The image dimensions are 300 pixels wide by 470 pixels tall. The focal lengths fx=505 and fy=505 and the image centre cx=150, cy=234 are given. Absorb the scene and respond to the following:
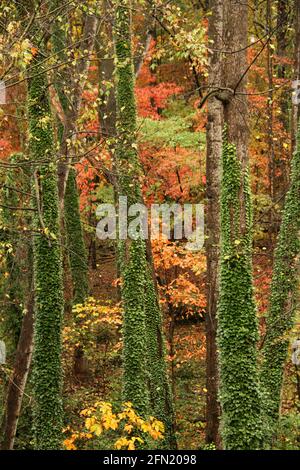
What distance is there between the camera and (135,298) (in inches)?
415

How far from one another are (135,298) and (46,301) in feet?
5.97

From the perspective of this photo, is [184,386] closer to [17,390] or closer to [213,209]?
[17,390]

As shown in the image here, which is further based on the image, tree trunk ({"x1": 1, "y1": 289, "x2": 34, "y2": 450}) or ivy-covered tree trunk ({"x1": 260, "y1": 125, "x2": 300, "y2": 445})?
tree trunk ({"x1": 1, "y1": 289, "x2": 34, "y2": 450})

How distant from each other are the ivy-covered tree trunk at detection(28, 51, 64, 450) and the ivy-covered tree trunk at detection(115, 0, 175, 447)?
1399 mm

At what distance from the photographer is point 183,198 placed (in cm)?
1709

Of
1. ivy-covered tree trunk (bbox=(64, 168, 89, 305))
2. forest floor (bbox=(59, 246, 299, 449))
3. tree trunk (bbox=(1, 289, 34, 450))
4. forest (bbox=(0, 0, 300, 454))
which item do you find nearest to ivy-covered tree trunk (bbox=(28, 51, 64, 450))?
forest (bbox=(0, 0, 300, 454))

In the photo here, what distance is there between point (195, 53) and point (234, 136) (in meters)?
1.43

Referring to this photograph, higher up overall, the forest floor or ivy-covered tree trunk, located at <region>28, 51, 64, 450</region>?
ivy-covered tree trunk, located at <region>28, 51, 64, 450</region>

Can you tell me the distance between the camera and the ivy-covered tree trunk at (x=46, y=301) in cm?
989

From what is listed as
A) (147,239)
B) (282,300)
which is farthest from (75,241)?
(282,300)

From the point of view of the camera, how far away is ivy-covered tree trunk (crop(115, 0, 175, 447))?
10367 mm

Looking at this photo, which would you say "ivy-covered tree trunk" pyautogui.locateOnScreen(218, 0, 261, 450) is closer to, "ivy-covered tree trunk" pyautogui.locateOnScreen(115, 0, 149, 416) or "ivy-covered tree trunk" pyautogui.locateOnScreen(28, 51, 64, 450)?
"ivy-covered tree trunk" pyautogui.locateOnScreen(115, 0, 149, 416)

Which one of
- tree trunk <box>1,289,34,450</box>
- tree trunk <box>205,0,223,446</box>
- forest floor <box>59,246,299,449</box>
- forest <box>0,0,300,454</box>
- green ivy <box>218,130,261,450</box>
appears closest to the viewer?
green ivy <box>218,130,261,450</box>
